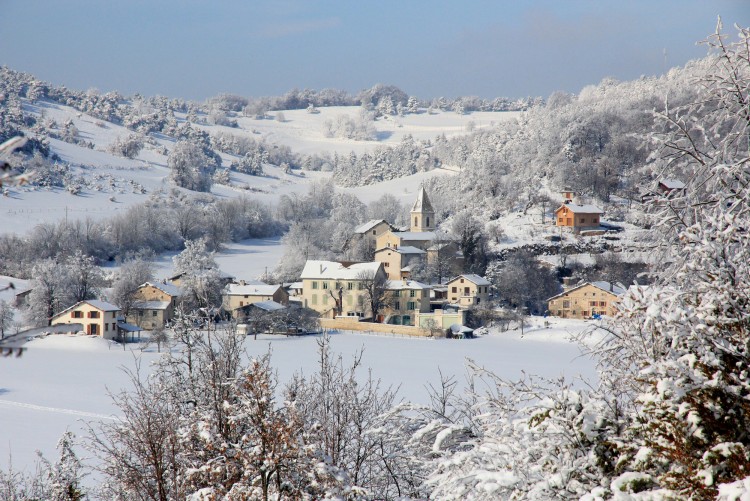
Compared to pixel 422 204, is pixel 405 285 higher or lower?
lower

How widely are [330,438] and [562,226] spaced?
49.9 meters

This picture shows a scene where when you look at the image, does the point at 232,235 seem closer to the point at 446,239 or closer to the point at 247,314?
the point at 446,239

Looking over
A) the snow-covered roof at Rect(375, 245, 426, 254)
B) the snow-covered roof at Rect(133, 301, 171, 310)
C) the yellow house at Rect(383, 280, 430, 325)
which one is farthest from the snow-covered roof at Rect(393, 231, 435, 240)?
the snow-covered roof at Rect(133, 301, 171, 310)

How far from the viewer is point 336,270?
4741 cm

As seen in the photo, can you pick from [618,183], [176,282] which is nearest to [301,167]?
[618,183]

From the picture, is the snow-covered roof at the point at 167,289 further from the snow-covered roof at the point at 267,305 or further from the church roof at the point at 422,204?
the church roof at the point at 422,204

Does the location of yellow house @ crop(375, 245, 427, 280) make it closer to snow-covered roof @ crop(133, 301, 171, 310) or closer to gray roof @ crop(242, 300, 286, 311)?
gray roof @ crop(242, 300, 286, 311)

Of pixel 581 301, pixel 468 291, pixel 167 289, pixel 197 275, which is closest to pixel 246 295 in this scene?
pixel 197 275

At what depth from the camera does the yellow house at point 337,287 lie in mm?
46062

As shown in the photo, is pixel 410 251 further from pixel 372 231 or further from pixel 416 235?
pixel 372 231

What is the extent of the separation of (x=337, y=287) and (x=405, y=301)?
4.29 meters

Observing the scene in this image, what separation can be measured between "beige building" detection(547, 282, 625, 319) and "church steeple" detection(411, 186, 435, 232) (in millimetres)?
19123

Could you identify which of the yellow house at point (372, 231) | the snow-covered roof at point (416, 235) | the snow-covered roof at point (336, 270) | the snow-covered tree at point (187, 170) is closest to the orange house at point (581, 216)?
the snow-covered roof at point (416, 235)

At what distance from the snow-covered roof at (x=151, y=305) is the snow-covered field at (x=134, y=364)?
5929 mm
